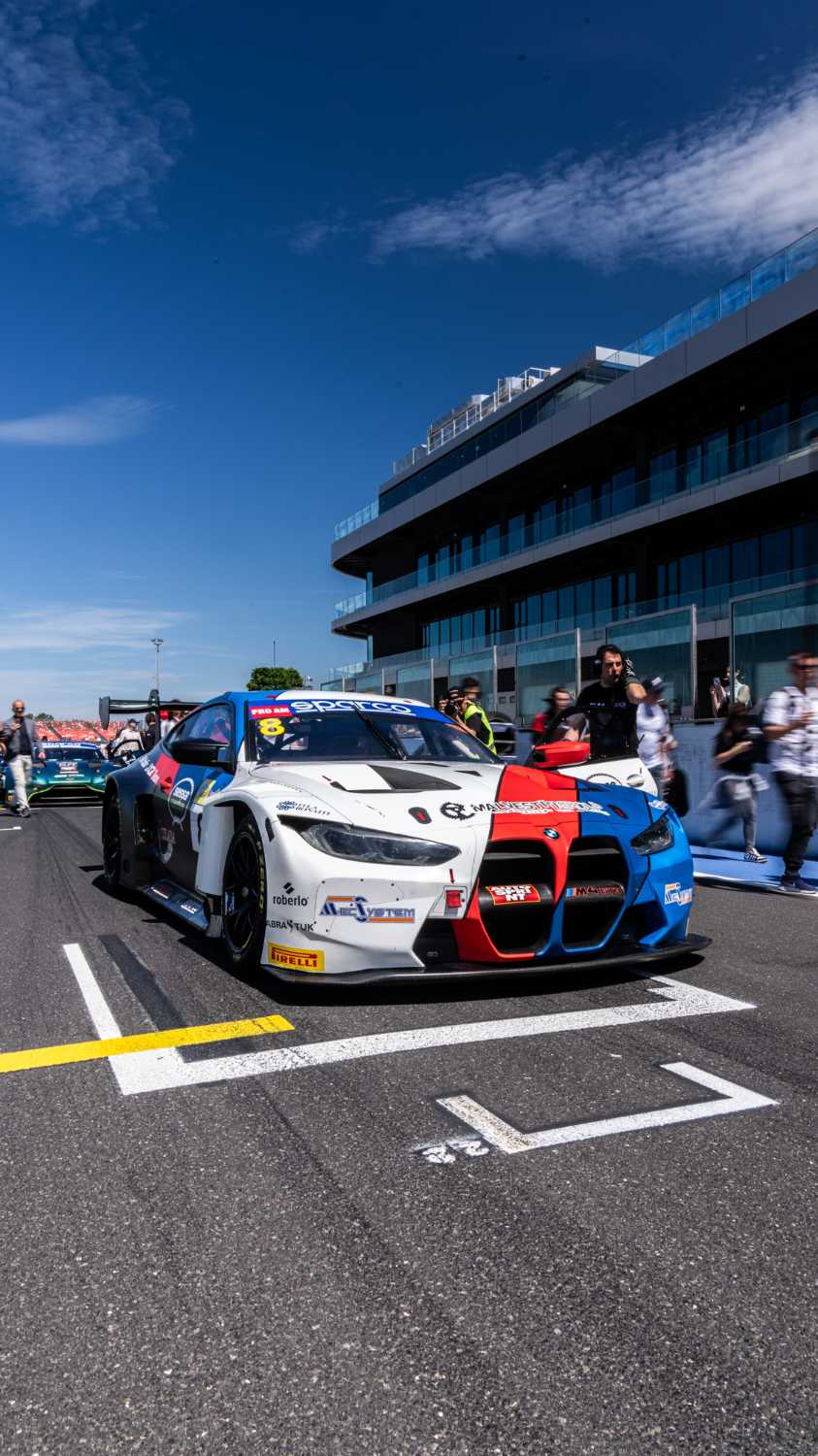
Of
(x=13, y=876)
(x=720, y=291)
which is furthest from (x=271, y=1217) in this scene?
(x=720, y=291)

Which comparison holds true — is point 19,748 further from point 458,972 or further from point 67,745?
point 458,972

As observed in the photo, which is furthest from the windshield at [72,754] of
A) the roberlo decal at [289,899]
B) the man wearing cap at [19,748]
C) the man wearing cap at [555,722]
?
the roberlo decal at [289,899]

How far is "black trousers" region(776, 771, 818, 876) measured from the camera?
7.40 meters

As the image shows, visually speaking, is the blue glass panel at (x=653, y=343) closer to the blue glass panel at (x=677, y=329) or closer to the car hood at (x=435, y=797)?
the blue glass panel at (x=677, y=329)

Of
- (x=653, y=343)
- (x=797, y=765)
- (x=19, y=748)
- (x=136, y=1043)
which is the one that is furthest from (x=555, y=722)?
(x=653, y=343)

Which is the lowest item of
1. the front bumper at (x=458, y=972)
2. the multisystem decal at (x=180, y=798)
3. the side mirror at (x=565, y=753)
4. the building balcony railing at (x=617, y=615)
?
the front bumper at (x=458, y=972)

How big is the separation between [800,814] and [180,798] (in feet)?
14.6

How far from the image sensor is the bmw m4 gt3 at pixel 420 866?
156 inches

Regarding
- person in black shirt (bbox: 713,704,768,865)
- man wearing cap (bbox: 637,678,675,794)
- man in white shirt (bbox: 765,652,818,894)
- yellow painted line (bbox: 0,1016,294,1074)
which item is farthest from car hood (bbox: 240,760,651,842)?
person in black shirt (bbox: 713,704,768,865)

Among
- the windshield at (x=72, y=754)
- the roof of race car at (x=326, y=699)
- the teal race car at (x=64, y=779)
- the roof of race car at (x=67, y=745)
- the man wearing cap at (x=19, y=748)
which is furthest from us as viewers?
the roof of race car at (x=67, y=745)

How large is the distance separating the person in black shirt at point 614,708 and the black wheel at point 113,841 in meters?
3.37

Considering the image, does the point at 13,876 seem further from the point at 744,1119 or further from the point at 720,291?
the point at 720,291

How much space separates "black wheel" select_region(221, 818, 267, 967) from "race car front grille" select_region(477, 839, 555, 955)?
0.93 meters

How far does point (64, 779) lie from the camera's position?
17.0 m
